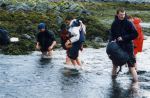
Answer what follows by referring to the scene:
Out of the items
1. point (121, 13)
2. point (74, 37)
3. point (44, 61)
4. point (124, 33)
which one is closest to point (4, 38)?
point (44, 61)

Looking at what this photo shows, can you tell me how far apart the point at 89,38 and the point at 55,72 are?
1043cm

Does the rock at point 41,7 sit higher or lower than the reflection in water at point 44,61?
lower

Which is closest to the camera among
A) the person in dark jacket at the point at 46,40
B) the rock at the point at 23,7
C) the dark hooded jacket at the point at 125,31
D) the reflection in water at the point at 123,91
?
the reflection in water at the point at 123,91

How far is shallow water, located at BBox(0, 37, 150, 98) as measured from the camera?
1289 centimetres

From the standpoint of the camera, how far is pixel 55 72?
1608 cm

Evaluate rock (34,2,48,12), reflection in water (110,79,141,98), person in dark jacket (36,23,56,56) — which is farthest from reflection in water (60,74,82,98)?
rock (34,2,48,12)

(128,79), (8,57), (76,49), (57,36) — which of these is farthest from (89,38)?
(128,79)

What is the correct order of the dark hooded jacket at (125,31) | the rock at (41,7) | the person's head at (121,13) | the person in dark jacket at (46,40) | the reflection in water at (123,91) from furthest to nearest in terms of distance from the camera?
1. the rock at (41,7)
2. the person in dark jacket at (46,40)
3. the dark hooded jacket at (125,31)
4. the person's head at (121,13)
5. the reflection in water at (123,91)

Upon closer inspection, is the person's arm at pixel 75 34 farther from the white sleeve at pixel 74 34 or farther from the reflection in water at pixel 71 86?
the reflection in water at pixel 71 86

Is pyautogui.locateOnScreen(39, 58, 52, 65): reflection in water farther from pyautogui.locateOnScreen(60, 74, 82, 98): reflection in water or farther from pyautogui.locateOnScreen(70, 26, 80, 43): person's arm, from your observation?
pyautogui.locateOnScreen(60, 74, 82, 98): reflection in water

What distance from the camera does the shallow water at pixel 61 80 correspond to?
12.9 m

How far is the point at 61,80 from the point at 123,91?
2.17 meters

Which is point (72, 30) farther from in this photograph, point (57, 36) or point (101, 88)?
point (57, 36)

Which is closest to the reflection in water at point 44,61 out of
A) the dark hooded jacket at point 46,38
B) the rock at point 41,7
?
the dark hooded jacket at point 46,38
